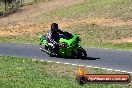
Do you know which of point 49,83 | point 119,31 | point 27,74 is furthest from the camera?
point 119,31

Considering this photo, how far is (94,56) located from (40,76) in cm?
802

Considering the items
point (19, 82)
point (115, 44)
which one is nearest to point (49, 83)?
point (19, 82)

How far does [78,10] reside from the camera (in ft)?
166

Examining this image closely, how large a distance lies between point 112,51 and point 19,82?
12.1 m

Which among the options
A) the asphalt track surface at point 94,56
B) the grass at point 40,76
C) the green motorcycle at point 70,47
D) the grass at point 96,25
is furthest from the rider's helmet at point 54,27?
the grass at point 96,25

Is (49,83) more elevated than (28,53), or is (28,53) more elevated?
(49,83)

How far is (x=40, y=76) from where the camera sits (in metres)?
14.7

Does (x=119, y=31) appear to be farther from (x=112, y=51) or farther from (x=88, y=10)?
(x=88, y=10)

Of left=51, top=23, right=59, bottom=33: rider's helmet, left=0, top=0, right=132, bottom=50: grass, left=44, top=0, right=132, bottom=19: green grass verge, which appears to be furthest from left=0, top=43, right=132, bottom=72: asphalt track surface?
left=44, top=0, right=132, bottom=19: green grass verge

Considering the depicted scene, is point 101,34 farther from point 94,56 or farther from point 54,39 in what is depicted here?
point 54,39

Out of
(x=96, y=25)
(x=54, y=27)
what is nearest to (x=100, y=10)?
(x=96, y=25)

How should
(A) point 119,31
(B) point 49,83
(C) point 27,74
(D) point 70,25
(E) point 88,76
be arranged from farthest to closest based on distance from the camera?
(D) point 70,25
(A) point 119,31
(C) point 27,74
(B) point 49,83
(E) point 88,76

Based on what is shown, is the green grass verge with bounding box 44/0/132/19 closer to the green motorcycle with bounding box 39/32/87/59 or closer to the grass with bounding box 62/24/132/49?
the grass with bounding box 62/24/132/49

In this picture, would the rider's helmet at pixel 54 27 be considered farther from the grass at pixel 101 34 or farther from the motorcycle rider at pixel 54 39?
the grass at pixel 101 34
